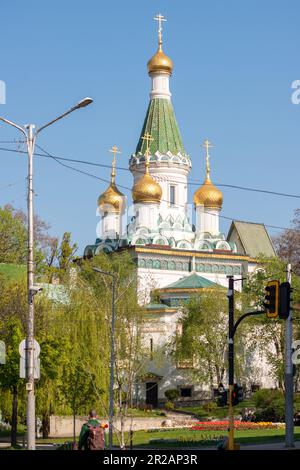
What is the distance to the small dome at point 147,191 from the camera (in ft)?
271

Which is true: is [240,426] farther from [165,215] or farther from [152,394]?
[165,215]

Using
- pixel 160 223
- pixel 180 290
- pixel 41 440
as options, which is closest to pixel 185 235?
pixel 160 223

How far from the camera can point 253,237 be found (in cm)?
9769

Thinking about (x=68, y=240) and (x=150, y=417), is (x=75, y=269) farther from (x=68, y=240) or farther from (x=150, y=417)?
Result: (x=68, y=240)

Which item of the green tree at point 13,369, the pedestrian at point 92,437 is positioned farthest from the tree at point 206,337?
the pedestrian at point 92,437

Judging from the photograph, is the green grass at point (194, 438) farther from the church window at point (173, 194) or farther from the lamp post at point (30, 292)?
the church window at point (173, 194)

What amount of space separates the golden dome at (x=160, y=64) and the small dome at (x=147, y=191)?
9.54 m

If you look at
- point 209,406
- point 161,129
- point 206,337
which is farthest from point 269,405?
point 161,129

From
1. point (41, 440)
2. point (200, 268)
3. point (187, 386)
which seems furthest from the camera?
point (200, 268)

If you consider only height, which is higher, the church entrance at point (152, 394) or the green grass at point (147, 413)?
the church entrance at point (152, 394)

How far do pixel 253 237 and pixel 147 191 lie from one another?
18065 millimetres

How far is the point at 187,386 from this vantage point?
75062mm

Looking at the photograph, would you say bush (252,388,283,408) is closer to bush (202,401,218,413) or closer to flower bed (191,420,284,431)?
bush (202,401,218,413)

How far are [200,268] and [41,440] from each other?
37322mm
